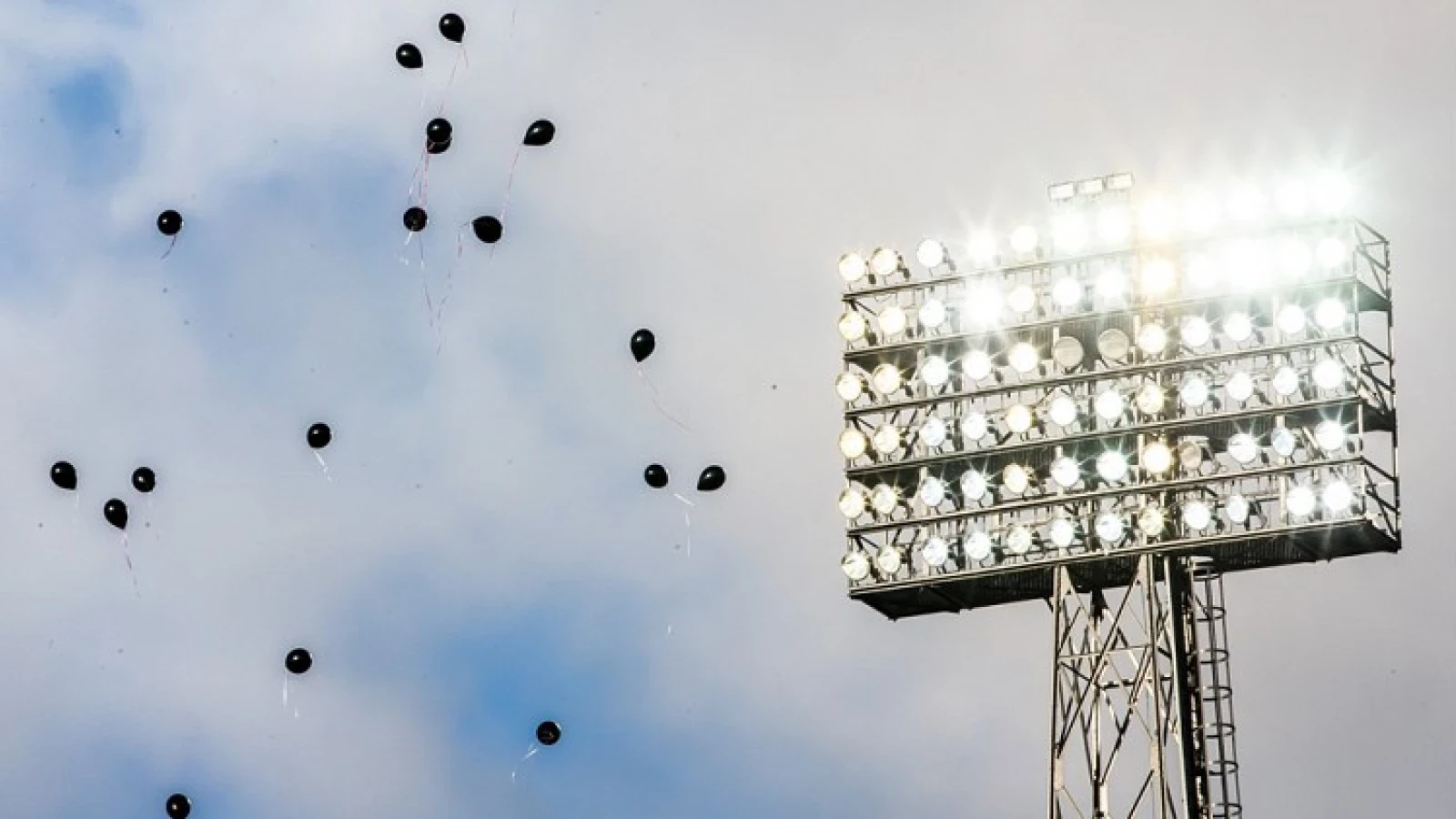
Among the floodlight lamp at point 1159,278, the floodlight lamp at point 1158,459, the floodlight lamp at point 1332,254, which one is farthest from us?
the floodlight lamp at point 1159,278

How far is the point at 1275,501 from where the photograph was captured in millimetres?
46938

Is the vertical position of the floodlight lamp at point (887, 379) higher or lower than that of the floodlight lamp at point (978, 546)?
higher

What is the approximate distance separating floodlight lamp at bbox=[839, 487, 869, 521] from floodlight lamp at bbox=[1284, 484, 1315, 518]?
5213mm

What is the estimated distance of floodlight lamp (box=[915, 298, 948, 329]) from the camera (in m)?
49.1

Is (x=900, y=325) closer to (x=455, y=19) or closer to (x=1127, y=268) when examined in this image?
(x=1127, y=268)

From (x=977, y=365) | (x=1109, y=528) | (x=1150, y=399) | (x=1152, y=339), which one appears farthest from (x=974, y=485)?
(x=1152, y=339)

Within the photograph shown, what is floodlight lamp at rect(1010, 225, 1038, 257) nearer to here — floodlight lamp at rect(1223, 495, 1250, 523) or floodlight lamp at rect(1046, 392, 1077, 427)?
floodlight lamp at rect(1046, 392, 1077, 427)

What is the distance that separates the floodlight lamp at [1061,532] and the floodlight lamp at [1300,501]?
2592 millimetres

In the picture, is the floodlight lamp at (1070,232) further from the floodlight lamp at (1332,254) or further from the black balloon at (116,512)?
the black balloon at (116,512)

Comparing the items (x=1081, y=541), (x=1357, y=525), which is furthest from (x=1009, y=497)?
(x=1357, y=525)

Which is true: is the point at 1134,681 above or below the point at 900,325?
below

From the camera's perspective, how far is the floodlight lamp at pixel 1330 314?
4694cm

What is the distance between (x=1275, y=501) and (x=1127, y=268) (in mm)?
3505

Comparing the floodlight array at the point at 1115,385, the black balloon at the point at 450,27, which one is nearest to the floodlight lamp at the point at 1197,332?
the floodlight array at the point at 1115,385
